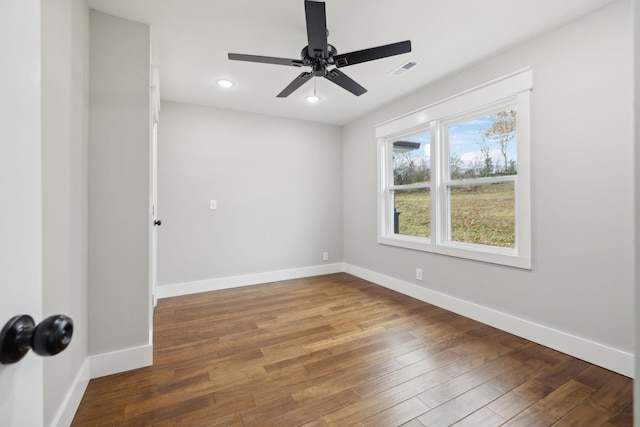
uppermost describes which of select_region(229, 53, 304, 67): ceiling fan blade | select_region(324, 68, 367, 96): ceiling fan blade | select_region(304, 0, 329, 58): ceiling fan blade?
select_region(304, 0, 329, 58): ceiling fan blade

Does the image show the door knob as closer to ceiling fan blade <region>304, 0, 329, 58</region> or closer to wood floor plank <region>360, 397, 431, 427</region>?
wood floor plank <region>360, 397, 431, 427</region>

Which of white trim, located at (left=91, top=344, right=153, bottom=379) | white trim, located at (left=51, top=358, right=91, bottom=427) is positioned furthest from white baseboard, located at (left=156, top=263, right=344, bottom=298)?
white trim, located at (left=51, top=358, right=91, bottom=427)

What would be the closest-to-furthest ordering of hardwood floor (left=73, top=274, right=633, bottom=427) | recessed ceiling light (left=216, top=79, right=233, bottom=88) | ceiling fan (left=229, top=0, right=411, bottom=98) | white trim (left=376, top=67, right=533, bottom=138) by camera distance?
hardwood floor (left=73, top=274, right=633, bottom=427) → ceiling fan (left=229, top=0, right=411, bottom=98) → white trim (left=376, top=67, right=533, bottom=138) → recessed ceiling light (left=216, top=79, right=233, bottom=88)

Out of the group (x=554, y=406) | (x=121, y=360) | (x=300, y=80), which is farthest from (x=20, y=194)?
(x=554, y=406)

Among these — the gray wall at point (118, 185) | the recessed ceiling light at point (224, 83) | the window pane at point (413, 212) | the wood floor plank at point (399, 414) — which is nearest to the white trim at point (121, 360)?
the gray wall at point (118, 185)

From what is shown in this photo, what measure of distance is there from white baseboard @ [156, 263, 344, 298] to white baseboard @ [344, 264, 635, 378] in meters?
1.40

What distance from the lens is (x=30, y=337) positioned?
433 millimetres

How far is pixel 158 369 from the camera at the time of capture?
194 centimetres

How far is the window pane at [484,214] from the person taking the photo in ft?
8.48

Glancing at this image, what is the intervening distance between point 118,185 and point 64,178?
0.48 m

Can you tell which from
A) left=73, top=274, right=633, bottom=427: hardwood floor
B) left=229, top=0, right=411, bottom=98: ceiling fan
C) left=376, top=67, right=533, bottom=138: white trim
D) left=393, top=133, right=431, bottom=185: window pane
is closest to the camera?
left=73, top=274, right=633, bottom=427: hardwood floor

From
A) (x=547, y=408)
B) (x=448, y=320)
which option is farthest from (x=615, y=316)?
(x=448, y=320)

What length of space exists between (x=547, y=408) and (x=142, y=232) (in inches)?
108

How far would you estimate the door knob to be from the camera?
403 millimetres
